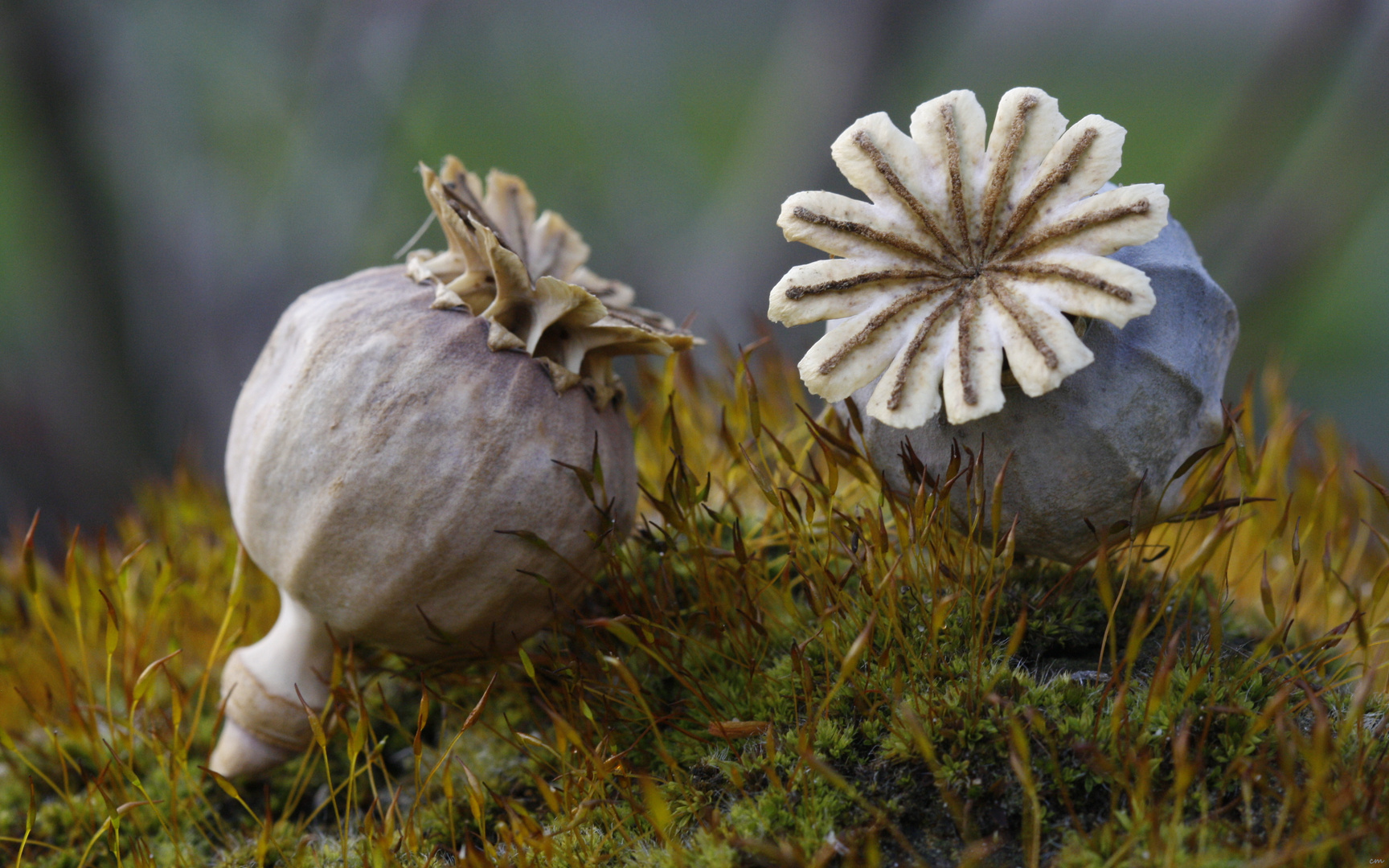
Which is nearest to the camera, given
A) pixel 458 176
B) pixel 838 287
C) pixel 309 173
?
pixel 838 287

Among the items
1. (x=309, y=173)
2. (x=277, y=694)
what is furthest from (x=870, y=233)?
(x=309, y=173)

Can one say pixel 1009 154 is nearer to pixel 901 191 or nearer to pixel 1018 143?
pixel 1018 143

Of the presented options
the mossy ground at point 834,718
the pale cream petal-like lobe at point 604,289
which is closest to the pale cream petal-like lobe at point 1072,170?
the mossy ground at point 834,718

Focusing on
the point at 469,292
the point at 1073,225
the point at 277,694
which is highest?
the point at 1073,225

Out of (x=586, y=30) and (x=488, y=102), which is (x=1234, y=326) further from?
(x=488, y=102)

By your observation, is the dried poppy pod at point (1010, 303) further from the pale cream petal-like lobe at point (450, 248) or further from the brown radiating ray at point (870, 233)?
the pale cream petal-like lobe at point (450, 248)

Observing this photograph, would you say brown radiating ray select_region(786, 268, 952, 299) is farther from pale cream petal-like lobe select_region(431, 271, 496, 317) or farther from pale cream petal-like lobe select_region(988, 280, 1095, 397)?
pale cream petal-like lobe select_region(431, 271, 496, 317)

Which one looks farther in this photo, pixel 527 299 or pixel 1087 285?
pixel 527 299

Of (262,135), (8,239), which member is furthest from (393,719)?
(8,239)
